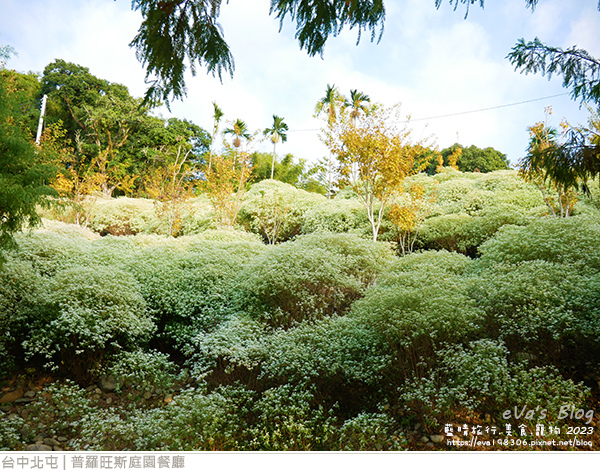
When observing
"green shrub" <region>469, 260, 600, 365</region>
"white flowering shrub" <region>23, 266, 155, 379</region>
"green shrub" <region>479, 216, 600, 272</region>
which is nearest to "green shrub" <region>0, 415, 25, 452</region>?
"white flowering shrub" <region>23, 266, 155, 379</region>

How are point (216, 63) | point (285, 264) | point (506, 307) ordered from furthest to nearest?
point (285, 264) < point (506, 307) < point (216, 63)

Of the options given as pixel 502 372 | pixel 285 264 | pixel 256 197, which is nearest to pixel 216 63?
pixel 285 264

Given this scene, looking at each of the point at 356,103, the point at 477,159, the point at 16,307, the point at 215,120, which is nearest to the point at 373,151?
the point at 356,103

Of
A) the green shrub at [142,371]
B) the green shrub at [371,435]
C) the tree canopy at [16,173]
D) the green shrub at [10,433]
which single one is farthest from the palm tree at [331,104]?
the green shrub at [10,433]

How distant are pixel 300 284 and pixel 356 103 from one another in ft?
12.1

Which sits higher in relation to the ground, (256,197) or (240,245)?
(256,197)

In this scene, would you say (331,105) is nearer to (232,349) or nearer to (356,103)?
(356,103)

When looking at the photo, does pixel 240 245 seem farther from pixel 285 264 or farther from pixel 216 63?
pixel 216 63

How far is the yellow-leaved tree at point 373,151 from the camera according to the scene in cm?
563

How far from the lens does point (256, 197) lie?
27.4 ft

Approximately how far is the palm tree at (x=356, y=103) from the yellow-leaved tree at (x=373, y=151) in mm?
58

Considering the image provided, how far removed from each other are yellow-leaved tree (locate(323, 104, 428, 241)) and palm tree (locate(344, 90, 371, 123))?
6 cm

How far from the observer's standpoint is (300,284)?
11.6 ft

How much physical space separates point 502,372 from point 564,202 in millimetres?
4126
